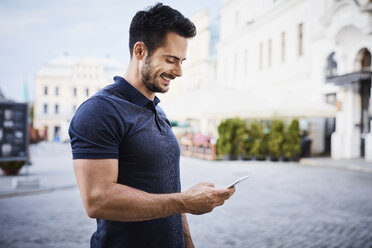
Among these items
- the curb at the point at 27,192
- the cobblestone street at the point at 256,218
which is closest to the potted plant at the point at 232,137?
the cobblestone street at the point at 256,218

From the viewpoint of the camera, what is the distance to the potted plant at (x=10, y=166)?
487 inches

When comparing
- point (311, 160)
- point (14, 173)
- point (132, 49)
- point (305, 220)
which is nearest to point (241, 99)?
point (311, 160)

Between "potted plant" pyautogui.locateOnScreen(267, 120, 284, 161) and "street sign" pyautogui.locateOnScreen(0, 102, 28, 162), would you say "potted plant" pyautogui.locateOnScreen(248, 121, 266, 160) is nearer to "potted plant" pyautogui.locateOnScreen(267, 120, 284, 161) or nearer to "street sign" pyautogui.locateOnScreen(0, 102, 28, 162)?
"potted plant" pyautogui.locateOnScreen(267, 120, 284, 161)

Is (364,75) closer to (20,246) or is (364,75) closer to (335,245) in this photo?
(335,245)

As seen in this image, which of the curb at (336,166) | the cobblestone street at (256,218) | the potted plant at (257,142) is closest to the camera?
the cobblestone street at (256,218)

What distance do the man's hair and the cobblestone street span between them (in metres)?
3.88

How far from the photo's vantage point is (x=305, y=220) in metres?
6.32

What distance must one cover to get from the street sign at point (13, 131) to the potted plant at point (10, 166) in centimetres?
97

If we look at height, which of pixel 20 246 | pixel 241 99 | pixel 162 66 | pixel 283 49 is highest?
pixel 283 49

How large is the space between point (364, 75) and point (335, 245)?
10.4 metres

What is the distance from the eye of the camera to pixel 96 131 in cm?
144

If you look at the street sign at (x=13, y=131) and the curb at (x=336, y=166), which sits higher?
the street sign at (x=13, y=131)

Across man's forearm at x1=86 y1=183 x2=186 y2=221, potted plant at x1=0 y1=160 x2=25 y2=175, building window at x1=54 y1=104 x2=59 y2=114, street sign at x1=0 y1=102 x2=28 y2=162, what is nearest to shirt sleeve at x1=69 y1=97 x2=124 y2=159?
man's forearm at x1=86 y1=183 x2=186 y2=221

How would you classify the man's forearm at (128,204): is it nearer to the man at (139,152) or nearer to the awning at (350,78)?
the man at (139,152)
